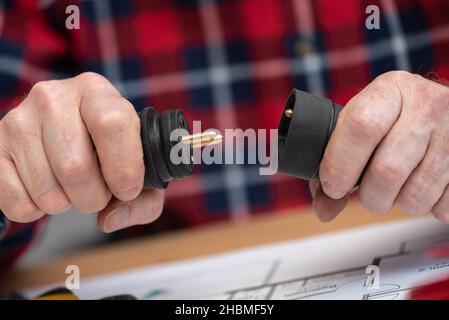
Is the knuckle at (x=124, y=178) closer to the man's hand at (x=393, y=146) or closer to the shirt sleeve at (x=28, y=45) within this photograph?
the man's hand at (x=393, y=146)

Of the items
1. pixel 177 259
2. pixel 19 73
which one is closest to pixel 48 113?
pixel 177 259

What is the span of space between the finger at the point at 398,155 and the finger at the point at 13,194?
0.85 ft

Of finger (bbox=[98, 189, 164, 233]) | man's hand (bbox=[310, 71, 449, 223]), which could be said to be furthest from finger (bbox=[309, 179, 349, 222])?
finger (bbox=[98, 189, 164, 233])

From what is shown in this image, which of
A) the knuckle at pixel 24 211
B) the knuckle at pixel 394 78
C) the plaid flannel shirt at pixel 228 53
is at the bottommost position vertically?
the knuckle at pixel 24 211

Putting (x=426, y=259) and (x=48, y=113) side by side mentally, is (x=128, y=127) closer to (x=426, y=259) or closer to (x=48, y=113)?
(x=48, y=113)

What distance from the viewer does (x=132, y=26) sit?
0.84 meters

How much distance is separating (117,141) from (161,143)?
3cm

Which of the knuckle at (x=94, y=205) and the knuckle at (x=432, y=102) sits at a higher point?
the knuckle at (x=432, y=102)

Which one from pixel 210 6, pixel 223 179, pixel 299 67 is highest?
pixel 210 6

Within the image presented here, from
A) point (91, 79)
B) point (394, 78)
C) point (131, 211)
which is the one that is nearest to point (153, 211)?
point (131, 211)

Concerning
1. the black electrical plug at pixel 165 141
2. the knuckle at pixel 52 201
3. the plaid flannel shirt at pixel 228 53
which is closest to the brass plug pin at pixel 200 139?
the black electrical plug at pixel 165 141

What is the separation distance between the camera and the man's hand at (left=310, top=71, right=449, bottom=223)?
384 mm

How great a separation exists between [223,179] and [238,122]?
89mm

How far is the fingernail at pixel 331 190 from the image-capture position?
0.40 m
